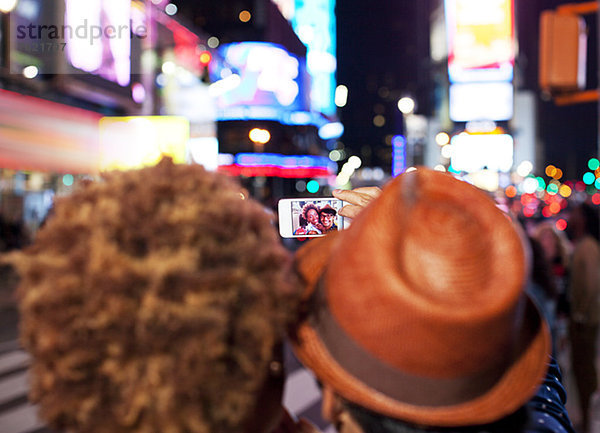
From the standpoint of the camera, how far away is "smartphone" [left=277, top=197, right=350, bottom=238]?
1.84 metres

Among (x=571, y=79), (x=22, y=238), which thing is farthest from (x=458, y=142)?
(x=571, y=79)

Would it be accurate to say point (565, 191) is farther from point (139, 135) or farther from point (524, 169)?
point (139, 135)

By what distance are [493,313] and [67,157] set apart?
48.6 feet

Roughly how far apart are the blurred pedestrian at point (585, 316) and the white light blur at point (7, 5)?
1127cm

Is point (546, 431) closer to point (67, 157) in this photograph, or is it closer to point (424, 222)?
point (424, 222)

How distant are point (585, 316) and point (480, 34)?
691 inches

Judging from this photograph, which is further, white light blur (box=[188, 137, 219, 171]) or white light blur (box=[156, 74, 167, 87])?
white light blur (box=[188, 137, 219, 171])

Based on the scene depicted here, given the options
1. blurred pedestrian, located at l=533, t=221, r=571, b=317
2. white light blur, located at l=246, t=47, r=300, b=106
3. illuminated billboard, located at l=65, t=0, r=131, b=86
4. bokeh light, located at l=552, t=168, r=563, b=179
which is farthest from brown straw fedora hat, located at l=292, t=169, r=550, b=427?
bokeh light, located at l=552, t=168, r=563, b=179

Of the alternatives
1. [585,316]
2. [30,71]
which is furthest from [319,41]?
[585,316]

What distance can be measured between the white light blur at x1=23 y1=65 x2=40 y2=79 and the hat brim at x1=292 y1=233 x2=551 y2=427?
1277 cm

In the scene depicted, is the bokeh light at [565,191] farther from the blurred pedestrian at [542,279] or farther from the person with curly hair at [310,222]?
the person with curly hair at [310,222]

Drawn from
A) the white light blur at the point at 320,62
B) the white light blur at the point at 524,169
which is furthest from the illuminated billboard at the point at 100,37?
the white light blur at the point at 524,169

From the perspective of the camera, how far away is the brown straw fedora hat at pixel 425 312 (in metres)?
0.93

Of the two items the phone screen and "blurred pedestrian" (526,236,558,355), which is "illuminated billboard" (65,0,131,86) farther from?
the phone screen
